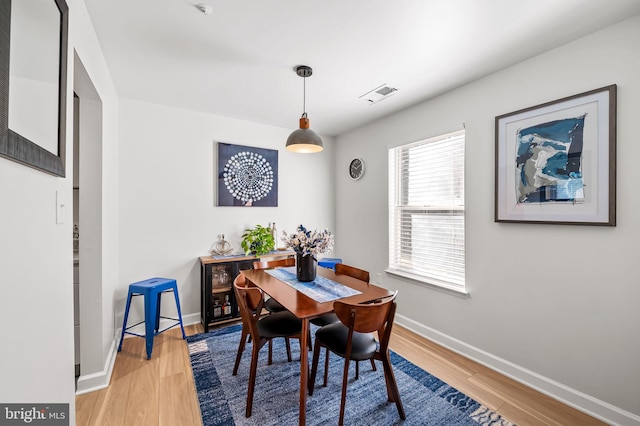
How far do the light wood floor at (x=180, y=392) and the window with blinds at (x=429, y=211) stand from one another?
72cm

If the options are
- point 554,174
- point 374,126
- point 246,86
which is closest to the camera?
point 554,174

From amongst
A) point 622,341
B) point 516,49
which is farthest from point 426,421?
point 516,49

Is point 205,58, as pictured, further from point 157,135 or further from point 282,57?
point 157,135

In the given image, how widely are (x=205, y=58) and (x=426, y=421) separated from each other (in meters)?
3.08

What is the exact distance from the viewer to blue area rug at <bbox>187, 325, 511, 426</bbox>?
176 centimetres

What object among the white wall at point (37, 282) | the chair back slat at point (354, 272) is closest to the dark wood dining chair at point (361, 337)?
the chair back slat at point (354, 272)

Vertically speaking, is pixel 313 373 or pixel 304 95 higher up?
pixel 304 95

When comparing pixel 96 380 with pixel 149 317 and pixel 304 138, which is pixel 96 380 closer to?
pixel 149 317

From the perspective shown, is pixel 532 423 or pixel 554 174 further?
pixel 554 174

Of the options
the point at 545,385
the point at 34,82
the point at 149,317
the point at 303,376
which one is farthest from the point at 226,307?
the point at 545,385

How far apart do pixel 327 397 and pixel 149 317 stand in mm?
1784

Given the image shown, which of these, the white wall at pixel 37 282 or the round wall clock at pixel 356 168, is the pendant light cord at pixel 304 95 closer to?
the round wall clock at pixel 356 168

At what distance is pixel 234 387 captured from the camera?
2068mm

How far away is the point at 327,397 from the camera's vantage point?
1.96 meters
